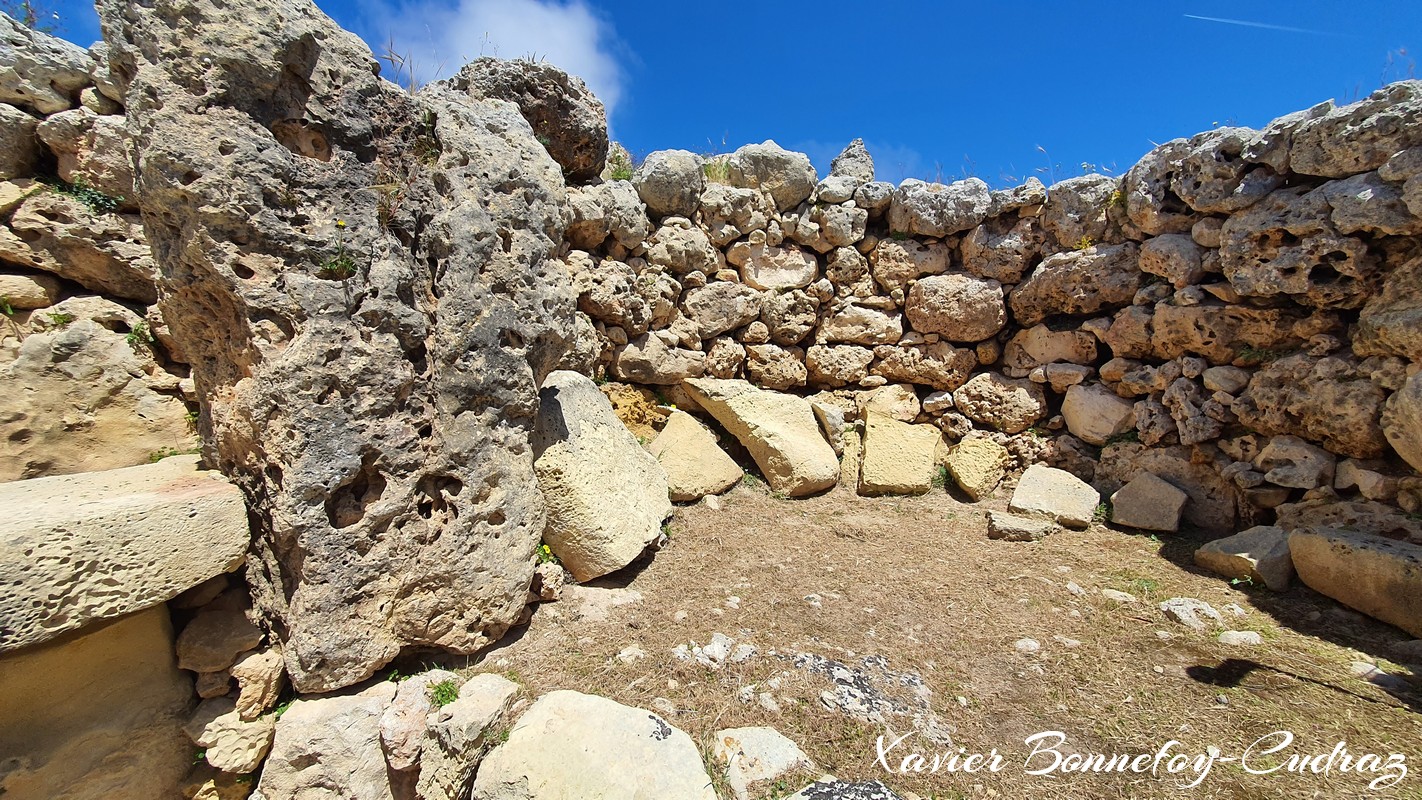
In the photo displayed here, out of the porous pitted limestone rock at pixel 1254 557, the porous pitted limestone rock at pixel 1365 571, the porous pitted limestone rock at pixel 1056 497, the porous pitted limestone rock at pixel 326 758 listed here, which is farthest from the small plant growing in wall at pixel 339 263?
the porous pitted limestone rock at pixel 1365 571

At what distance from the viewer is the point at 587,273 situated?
4.96 metres

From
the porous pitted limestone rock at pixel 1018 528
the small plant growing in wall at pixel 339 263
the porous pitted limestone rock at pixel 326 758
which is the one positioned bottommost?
the porous pitted limestone rock at pixel 326 758

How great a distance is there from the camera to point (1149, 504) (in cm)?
460

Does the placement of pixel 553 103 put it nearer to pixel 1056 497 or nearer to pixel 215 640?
pixel 215 640

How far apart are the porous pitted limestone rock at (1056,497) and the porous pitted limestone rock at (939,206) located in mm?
2286

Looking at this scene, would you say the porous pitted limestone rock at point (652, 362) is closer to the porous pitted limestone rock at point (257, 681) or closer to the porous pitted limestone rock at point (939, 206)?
the porous pitted limestone rock at point (939, 206)

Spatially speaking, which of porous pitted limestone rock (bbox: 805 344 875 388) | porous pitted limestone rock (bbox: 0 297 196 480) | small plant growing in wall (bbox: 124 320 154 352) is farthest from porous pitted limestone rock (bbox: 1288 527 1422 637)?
small plant growing in wall (bbox: 124 320 154 352)

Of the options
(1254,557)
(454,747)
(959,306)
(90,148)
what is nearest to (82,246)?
(90,148)

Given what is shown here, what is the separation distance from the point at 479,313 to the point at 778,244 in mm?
3336

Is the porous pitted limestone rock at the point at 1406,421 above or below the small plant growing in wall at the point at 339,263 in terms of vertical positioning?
below

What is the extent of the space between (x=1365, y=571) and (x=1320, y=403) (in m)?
1.26

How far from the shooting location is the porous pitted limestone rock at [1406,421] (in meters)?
3.57

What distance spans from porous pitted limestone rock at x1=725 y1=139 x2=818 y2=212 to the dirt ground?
3217mm

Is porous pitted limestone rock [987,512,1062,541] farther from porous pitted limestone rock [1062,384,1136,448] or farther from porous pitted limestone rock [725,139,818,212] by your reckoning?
porous pitted limestone rock [725,139,818,212]
